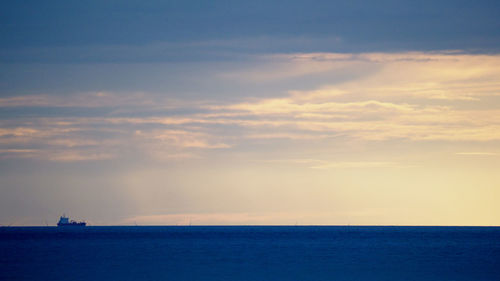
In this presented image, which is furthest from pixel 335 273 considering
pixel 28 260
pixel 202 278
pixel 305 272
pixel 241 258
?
pixel 28 260

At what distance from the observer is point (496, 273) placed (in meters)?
78.4

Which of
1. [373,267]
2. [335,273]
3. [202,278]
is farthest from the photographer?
[373,267]

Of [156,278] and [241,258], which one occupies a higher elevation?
[241,258]

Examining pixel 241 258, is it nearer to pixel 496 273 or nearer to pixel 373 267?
pixel 373 267

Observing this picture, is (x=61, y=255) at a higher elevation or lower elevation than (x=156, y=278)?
higher

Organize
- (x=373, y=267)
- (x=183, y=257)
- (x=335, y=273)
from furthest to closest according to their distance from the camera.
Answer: (x=183, y=257) → (x=373, y=267) → (x=335, y=273)

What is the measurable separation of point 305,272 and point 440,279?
48.6ft

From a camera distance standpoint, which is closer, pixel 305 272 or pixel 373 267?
pixel 305 272

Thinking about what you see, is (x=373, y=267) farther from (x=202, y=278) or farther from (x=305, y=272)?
(x=202, y=278)

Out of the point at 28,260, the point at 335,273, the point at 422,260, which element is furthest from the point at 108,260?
the point at 422,260

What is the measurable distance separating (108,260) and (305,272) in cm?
3185

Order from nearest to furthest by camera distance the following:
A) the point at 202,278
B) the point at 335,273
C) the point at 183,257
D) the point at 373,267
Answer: the point at 202,278 → the point at 335,273 → the point at 373,267 → the point at 183,257

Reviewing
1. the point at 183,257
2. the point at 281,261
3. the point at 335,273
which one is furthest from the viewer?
the point at 183,257

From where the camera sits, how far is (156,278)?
7131 centimetres
